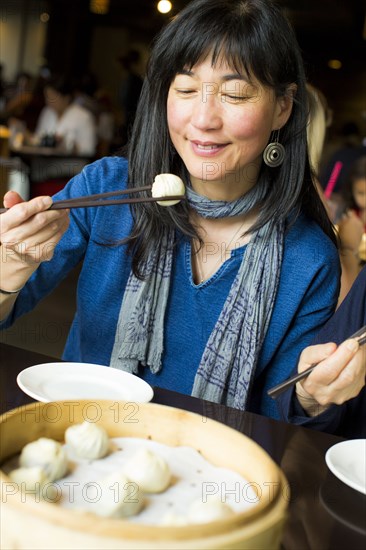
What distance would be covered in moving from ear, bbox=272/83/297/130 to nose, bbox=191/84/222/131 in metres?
0.21

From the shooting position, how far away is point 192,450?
903 mm

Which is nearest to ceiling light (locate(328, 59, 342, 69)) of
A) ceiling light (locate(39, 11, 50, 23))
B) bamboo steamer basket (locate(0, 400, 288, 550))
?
ceiling light (locate(39, 11, 50, 23))

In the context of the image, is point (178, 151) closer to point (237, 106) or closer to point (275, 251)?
point (237, 106)

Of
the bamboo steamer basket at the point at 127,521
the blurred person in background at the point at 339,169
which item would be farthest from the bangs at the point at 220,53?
the blurred person in background at the point at 339,169

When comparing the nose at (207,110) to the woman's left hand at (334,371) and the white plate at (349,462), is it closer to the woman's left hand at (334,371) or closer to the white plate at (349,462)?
the woman's left hand at (334,371)

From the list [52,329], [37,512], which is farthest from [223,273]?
[52,329]

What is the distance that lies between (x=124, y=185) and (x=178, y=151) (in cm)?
22

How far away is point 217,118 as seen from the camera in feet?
5.23

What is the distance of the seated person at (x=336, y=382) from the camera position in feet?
4.13

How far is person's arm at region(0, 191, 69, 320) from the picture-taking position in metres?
1.33

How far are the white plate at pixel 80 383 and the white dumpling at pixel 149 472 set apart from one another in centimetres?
41

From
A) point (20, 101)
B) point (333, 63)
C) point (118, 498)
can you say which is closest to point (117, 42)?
point (333, 63)

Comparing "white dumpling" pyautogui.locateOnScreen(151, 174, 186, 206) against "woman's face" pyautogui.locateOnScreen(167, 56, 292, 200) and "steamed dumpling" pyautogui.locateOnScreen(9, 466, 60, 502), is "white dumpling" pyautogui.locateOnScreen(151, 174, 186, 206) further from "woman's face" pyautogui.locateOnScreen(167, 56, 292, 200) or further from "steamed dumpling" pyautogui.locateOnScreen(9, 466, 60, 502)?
"steamed dumpling" pyautogui.locateOnScreen(9, 466, 60, 502)

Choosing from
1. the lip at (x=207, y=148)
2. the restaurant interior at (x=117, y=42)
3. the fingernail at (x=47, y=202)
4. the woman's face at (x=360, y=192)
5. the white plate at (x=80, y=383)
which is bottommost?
the white plate at (x=80, y=383)
